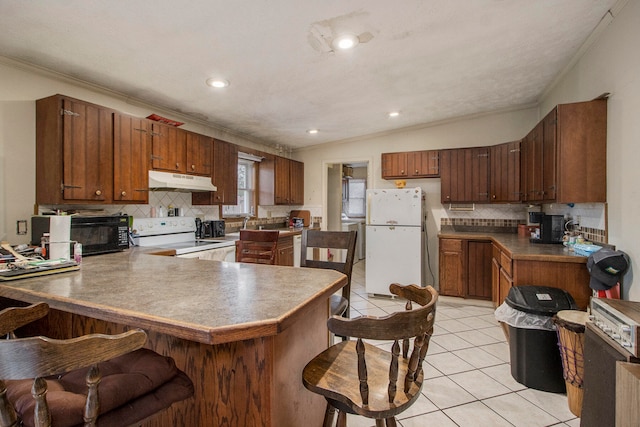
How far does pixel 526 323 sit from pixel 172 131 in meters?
3.54

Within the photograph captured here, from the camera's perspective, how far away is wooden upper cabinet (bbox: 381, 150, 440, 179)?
4625 mm

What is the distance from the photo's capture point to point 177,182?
3.18 m

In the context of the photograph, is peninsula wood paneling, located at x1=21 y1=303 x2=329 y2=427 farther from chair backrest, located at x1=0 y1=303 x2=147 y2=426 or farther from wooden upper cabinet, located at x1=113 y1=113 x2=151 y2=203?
wooden upper cabinet, located at x1=113 y1=113 x2=151 y2=203

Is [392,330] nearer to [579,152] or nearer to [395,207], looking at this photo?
[579,152]

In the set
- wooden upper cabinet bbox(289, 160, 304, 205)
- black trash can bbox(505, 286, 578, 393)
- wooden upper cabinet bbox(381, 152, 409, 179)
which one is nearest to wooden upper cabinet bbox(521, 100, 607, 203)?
black trash can bbox(505, 286, 578, 393)

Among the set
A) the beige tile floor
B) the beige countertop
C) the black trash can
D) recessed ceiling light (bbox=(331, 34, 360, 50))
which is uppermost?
recessed ceiling light (bbox=(331, 34, 360, 50))

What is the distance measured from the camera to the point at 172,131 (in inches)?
128

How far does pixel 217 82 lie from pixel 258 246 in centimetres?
159

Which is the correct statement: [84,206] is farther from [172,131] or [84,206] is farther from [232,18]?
[232,18]

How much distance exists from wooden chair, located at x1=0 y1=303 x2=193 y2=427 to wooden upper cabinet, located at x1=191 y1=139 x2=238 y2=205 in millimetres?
2716

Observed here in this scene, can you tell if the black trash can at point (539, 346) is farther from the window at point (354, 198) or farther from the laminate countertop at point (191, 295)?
the window at point (354, 198)

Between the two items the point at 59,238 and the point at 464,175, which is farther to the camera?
the point at 464,175

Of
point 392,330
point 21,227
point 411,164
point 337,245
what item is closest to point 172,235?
point 21,227

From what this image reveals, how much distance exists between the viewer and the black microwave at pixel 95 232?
235cm
